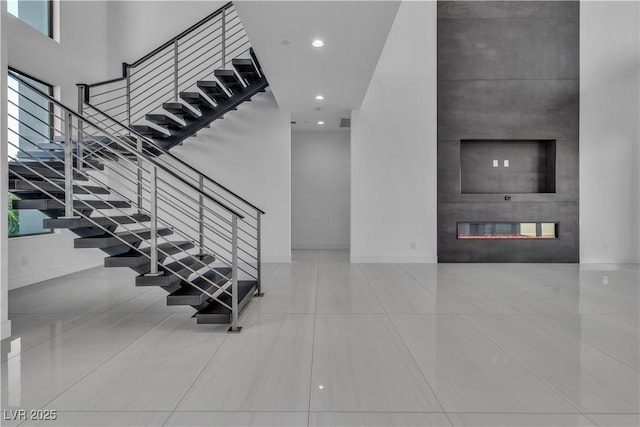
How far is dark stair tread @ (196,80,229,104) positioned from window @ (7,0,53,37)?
2529mm

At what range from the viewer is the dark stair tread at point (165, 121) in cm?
612

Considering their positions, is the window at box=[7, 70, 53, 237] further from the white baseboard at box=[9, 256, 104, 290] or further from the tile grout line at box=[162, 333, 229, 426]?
the tile grout line at box=[162, 333, 229, 426]

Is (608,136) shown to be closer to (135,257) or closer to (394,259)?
(394,259)

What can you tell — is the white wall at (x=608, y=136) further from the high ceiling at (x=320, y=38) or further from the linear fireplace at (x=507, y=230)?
the high ceiling at (x=320, y=38)

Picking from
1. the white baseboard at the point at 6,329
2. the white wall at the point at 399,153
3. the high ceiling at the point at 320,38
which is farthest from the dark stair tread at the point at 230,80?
the white baseboard at the point at 6,329

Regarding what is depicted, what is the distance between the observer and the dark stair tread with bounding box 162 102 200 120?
601 cm

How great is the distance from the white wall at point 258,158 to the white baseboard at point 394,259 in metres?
1.33

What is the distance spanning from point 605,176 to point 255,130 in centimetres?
659

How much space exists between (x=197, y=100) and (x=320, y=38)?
2800mm

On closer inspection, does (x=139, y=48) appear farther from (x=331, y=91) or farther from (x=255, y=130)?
(x=331, y=91)

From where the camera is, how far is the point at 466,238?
723 cm

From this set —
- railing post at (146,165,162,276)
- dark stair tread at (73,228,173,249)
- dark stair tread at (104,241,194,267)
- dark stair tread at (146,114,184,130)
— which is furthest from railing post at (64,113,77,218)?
dark stair tread at (146,114,184,130)

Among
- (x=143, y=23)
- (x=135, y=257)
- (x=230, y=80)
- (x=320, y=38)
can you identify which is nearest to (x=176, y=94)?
(x=230, y=80)

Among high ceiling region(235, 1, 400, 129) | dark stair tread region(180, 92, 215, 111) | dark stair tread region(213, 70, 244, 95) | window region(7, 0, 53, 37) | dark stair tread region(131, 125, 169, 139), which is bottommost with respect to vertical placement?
dark stair tread region(131, 125, 169, 139)
